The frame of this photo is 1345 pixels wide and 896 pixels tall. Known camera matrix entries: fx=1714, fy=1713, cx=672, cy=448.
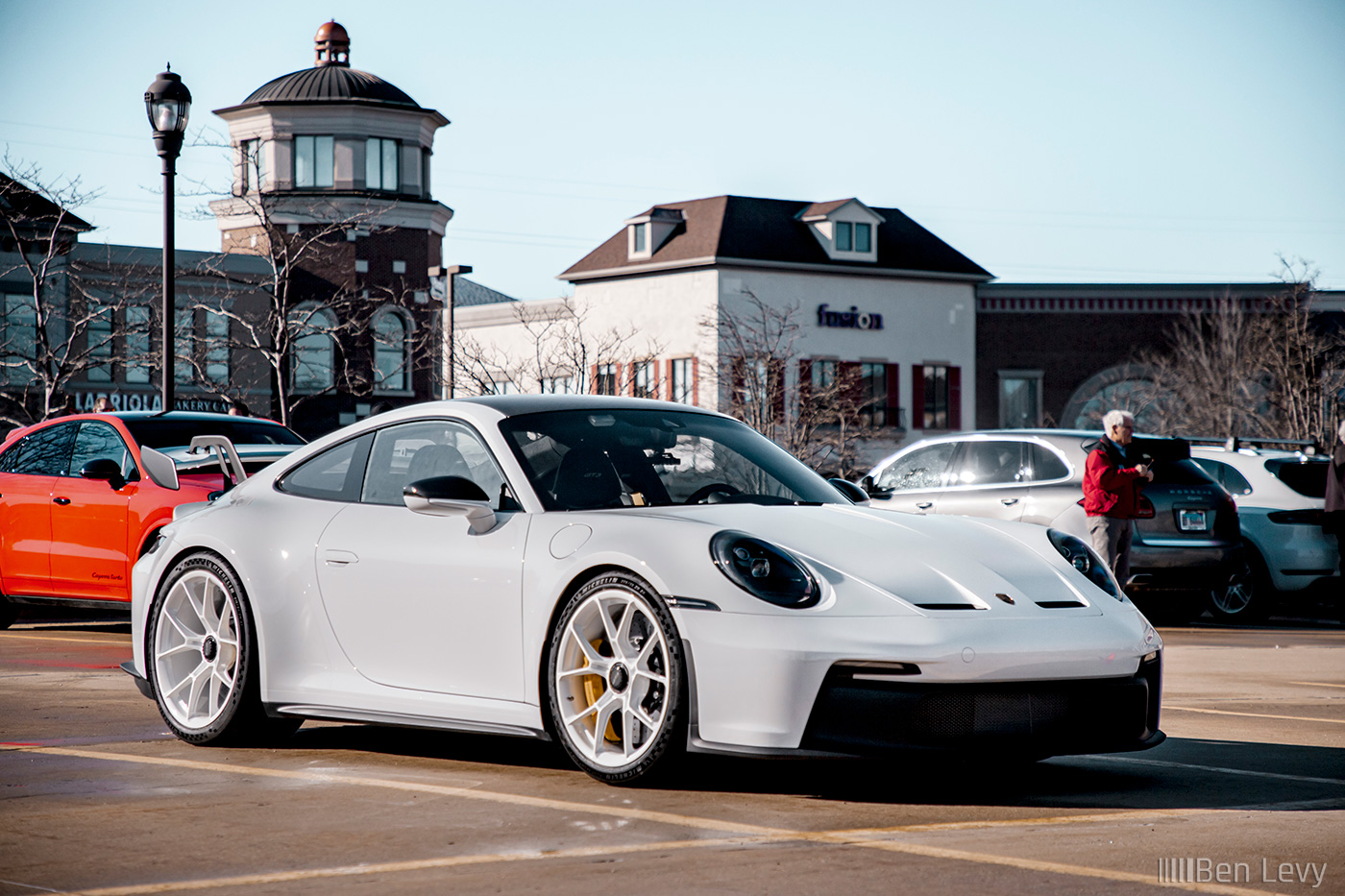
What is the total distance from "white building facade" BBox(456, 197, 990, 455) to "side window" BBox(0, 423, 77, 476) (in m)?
43.1

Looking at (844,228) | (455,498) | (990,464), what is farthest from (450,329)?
(844,228)

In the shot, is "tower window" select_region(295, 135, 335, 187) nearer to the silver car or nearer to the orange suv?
the silver car

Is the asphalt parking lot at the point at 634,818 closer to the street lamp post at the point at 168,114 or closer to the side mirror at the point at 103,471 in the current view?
the side mirror at the point at 103,471

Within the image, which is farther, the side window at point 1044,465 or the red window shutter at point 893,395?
the red window shutter at point 893,395

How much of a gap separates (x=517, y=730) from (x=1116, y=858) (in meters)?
2.20

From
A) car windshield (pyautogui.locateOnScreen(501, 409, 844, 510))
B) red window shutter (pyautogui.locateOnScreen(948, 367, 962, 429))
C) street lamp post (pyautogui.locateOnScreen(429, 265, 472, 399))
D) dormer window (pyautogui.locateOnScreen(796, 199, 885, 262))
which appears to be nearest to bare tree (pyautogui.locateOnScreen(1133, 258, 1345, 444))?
red window shutter (pyautogui.locateOnScreen(948, 367, 962, 429))

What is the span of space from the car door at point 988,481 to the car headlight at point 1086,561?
7.69m

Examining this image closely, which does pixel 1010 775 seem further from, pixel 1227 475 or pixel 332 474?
pixel 1227 475

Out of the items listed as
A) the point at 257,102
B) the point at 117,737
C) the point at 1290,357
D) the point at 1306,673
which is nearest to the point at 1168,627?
the point at 1306,673

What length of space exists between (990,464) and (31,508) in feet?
24.8

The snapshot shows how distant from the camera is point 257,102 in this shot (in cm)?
4991

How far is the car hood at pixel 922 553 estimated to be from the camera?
5.53 m

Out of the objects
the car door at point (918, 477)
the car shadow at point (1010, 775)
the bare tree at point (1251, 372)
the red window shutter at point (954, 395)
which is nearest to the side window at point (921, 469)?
the car door at point (918, 477)

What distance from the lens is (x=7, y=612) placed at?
1239 cm
